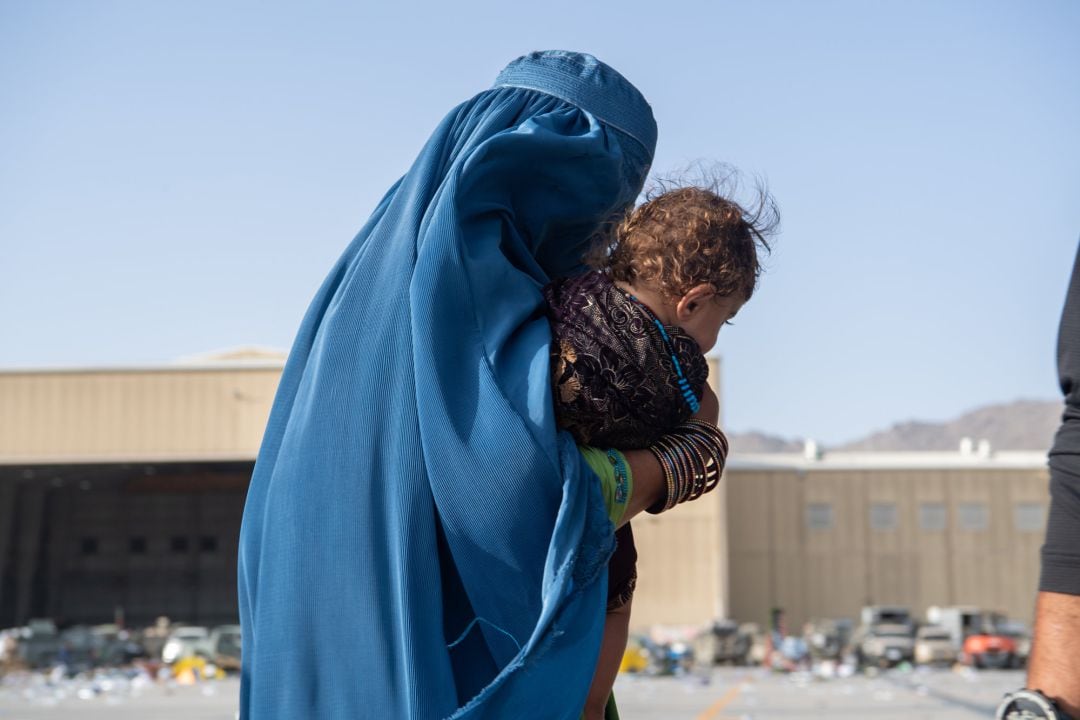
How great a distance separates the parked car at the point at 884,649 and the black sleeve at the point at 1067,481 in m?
31.7

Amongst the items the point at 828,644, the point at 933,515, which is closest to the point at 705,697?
the point at 828,644

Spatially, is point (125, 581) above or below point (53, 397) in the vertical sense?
below

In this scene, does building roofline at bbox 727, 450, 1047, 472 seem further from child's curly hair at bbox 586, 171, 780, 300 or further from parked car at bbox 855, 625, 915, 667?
child's curly hair at bbox 586, 171, 780, 300

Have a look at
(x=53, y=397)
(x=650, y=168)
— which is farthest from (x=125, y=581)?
(x=650, y=168)

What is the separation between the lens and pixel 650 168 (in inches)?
74.1

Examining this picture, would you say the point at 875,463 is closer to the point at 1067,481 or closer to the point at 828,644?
the point at 828,644

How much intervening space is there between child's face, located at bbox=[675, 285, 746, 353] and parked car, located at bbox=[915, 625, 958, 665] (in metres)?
32.0

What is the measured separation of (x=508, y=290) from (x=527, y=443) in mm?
231

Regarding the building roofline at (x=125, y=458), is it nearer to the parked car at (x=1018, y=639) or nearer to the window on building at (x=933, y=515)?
the parked car at (x=1018, y=639)

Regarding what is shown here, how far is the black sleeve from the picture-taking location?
1591 mm

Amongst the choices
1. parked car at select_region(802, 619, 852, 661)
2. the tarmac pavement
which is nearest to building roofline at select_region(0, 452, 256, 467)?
the tarmac pavement

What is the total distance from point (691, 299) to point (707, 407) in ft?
0.49

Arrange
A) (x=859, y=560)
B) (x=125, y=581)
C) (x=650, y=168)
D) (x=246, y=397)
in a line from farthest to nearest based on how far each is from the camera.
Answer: (x=125, y=581) → (x=859, y=560) → (x=246, y=397) → (x=650, y=168)

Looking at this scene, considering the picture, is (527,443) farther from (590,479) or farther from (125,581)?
(125,581)
